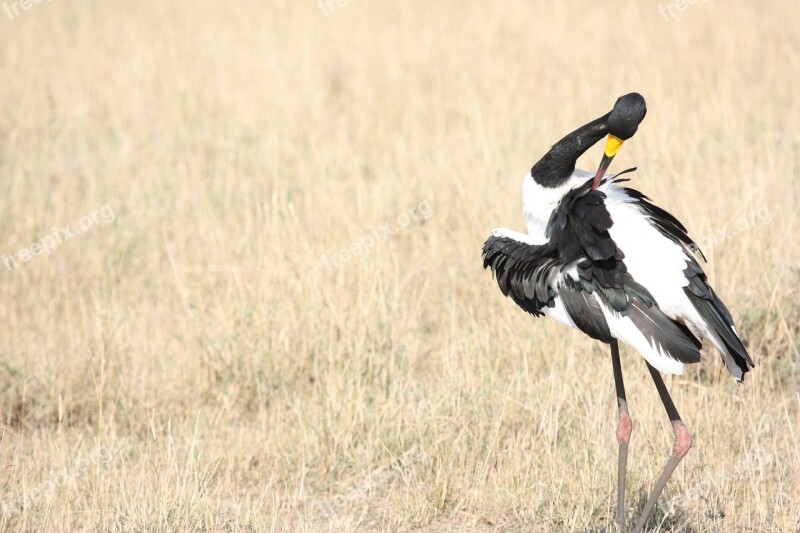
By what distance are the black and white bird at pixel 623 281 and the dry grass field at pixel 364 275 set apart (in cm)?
77

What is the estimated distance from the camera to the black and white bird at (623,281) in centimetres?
400

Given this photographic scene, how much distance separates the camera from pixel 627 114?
464 cm

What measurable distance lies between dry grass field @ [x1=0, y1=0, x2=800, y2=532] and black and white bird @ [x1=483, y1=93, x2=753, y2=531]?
2.52ft

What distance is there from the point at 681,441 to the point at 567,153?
134 cm

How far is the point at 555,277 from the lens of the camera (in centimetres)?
425

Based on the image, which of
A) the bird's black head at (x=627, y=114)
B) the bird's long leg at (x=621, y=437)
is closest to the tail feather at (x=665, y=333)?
the bird's long leg at (x=621, y=437)

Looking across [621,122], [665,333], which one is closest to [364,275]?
[621,122]

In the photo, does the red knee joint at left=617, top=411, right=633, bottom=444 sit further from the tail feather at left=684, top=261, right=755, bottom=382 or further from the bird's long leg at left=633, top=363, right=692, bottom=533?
the tail feather at left=684, top=261, right=755, bottom=382

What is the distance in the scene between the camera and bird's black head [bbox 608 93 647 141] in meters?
4.62

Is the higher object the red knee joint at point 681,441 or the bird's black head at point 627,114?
the bird's black head at point 627,114

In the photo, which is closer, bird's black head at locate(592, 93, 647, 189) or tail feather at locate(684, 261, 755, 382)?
tail feather at locate(684, 261, 755, 382)

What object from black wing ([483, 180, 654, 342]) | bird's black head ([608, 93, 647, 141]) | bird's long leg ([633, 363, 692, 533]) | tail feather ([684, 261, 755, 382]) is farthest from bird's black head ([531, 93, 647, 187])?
bird's long leg ([633, 363, 692, 533])

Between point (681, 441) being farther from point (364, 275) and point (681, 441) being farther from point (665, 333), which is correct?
point (364, 275)

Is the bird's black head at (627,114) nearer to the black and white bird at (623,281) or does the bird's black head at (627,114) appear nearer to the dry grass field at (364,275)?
the black and white bird at (623,281)
